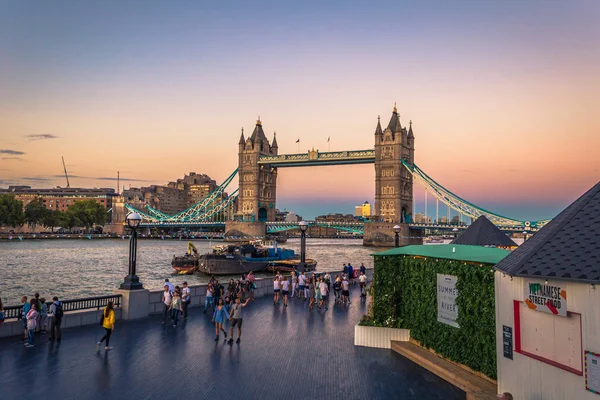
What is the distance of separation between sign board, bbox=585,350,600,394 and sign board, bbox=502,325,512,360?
5.73ft

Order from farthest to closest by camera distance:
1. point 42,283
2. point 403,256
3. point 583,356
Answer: point 42,283 → point 403,256 → point 583,356

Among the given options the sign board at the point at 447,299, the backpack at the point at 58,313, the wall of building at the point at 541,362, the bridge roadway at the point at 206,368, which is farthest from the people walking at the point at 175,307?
the wall of building at the point at 541,362

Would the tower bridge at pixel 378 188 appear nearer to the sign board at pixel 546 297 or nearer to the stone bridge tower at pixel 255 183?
the stone bridge tower at pixel 255 183

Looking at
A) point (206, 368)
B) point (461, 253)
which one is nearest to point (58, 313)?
point (206, 368)

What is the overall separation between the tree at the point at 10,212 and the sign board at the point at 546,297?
14115 cm

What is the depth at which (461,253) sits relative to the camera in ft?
39.3

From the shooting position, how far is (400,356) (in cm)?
1347

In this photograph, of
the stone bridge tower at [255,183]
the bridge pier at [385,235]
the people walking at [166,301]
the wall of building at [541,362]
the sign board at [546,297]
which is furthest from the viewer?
the stone bridge tower at [255,183]

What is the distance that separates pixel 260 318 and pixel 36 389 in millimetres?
9718

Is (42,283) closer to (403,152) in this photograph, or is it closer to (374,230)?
(374,230)

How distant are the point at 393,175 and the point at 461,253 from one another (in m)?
115

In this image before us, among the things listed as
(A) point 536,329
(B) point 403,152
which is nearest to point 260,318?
(A) point 536,329

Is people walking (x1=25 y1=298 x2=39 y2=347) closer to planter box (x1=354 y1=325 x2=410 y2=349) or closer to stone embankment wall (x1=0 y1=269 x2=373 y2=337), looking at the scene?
stone embankment wall (x1=0 y1=269 x2=373 y2=337)

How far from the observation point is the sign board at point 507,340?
9.03 m
